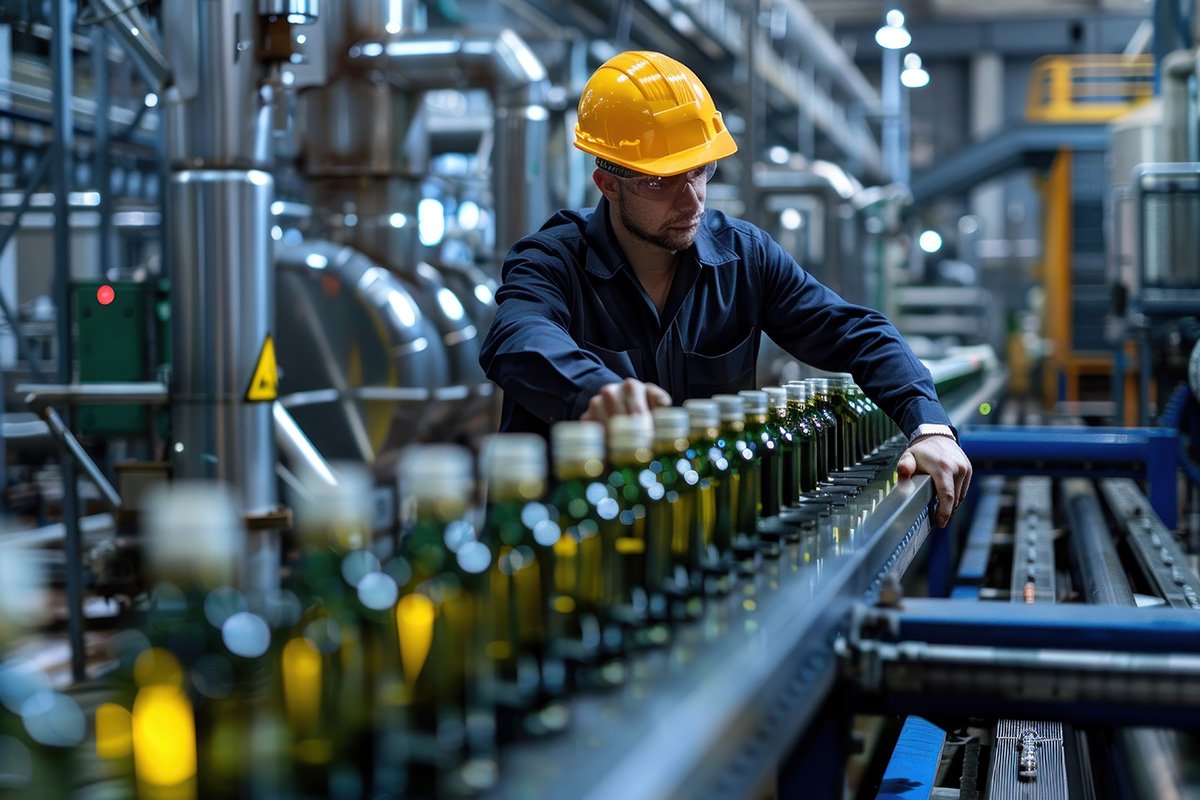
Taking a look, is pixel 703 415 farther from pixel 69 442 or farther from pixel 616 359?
pixel 69 442

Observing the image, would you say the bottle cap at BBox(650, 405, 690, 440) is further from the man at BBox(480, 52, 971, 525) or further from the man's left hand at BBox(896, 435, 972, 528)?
the man's left hand at BBox(896, 435, 972, 528)

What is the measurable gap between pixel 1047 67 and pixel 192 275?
13.9 metres

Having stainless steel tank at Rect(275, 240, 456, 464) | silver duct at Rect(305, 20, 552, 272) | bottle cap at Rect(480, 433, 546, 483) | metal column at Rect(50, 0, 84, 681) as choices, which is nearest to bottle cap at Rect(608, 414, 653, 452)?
bottle cap at Rect(480, 433, 546, 483)

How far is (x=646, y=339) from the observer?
8.59ft

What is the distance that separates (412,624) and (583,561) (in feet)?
0.90

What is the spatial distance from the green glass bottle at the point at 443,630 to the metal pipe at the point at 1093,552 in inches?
54.7

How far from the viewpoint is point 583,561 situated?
134 cm

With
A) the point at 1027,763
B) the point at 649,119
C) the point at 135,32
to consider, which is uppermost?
the point at 135,32

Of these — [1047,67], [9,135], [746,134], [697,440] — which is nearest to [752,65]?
[746,134]

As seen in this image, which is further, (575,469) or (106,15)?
(106,15)

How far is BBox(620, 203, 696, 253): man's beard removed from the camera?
8.11 feet

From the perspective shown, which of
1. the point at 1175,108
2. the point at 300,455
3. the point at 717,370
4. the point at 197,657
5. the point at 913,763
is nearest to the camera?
the point at 197,657

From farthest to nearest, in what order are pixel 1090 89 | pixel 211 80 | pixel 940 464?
1. pixel 1090 89
2. pixel 211 80
3. pixel 940 464

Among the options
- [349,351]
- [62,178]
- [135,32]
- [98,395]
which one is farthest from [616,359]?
[349,351]
